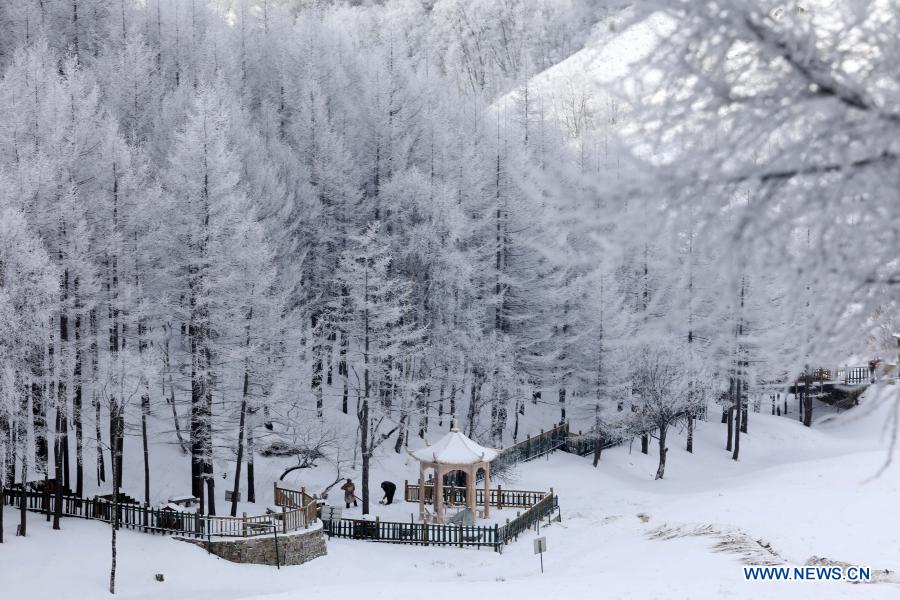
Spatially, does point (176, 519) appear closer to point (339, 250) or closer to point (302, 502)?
point (302, 502)

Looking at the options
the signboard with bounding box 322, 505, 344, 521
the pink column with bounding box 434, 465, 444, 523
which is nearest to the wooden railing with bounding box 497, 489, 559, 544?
the pink column with bounding box 434, 465, 444, 523

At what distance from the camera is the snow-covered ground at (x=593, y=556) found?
14.3 metres

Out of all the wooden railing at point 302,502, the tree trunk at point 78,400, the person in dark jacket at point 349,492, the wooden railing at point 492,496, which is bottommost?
the wooden railing at point 492,496

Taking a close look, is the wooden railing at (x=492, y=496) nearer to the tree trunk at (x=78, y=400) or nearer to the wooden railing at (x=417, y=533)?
the wooden railing at (x=417, y=533)

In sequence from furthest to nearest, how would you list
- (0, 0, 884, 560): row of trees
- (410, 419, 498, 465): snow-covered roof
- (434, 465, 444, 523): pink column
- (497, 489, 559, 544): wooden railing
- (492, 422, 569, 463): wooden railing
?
1. (492, 422, 569, 463): wooden railing
2. (434, 465, 444, 523): pink column
3. (410, 419, 498, 465): snow-covered roof
4. (497, 489, 559, 544): wooden railing
5. (0, 0, 884, 560): row of trees

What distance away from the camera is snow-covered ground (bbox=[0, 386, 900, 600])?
14258 millimetres

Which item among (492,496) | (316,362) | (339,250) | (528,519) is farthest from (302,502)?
(339,250)

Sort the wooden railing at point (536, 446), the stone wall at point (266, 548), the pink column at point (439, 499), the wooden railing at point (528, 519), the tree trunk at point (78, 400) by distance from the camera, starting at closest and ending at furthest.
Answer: the stone wall at point (266, 548)
the tree trunk at point (78, 400)
the wooden railing at point (528, 519)
the pink column at point (439, 499)
the wooden railing at point (536, 446)

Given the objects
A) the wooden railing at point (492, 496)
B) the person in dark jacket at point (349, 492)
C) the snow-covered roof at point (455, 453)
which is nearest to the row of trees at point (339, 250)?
the person in dark jacket at point (349, 492)

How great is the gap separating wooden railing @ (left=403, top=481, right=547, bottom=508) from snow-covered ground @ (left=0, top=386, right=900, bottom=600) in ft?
3.72

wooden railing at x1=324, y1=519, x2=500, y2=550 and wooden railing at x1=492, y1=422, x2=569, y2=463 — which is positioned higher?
wooden railing at x1=492, y1=422, x2=569, y2=463

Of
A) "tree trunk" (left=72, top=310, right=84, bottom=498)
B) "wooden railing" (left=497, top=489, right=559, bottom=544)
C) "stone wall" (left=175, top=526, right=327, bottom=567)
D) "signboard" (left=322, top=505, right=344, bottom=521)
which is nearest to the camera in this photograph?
"stone wall" (left=175, top=526, right=327, bottom=567)

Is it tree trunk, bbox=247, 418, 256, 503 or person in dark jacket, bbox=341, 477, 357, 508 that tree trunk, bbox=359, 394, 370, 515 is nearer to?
person in dark jacket, bbox=341, 477, 357, 508

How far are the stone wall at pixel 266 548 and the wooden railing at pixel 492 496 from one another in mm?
7139
